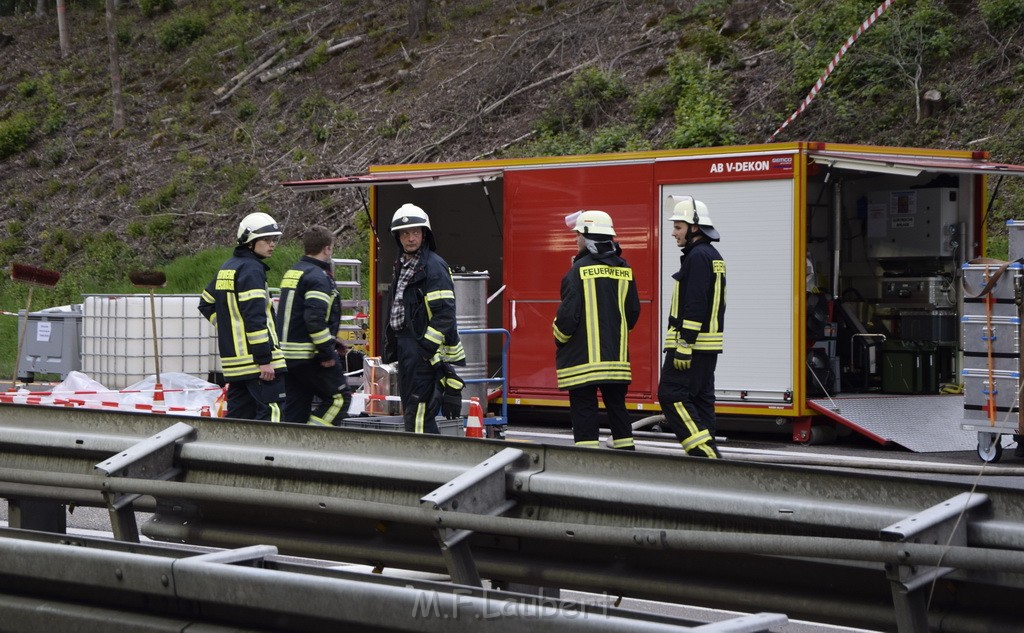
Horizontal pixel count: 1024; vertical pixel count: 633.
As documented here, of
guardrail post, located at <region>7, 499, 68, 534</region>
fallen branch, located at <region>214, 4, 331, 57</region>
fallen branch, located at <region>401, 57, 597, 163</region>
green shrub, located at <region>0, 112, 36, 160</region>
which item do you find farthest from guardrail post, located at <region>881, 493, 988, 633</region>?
green shrub, located at <region>0, 112, 36, 160</region>

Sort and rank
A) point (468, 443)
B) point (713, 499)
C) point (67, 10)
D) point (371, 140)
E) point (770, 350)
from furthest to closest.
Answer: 1. point (67, 10)
2. point (371, 140)
3. point (770, 350)
4. point (468, 443)
5. point (713, 499)

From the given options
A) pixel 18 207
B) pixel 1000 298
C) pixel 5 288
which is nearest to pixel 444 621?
pixel 1000 298

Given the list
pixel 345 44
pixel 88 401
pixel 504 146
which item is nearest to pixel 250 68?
pixel 345 44

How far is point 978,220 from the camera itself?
42.8 feet

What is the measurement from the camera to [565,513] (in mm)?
4000

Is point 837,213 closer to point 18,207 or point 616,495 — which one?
point 616,495

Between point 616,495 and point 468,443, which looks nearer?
point 616,495

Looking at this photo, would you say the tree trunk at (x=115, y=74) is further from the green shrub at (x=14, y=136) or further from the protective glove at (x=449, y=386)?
the protective glove at (x=449, y=386)

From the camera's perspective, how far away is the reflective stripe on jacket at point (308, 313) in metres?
8.88

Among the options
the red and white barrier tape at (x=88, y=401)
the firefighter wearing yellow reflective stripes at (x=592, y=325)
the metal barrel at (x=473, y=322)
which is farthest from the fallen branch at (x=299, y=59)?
the firefighter wearing yellow reflective stripes at (x=592, y=325)

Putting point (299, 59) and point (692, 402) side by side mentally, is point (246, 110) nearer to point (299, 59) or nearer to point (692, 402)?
point (299, 59)

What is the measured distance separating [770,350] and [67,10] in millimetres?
34440

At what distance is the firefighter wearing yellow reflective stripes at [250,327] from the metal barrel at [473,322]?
11.8 feet

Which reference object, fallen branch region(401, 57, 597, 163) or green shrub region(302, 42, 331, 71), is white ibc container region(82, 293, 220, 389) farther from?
green shrub region(302, 42, 331, 71)
